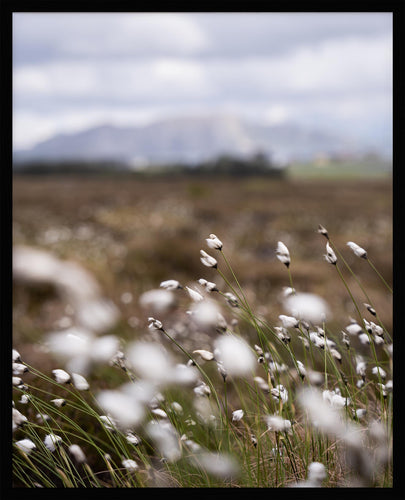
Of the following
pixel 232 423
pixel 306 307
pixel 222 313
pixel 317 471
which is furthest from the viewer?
pixel 222 313

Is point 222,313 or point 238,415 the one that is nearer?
point 238,415

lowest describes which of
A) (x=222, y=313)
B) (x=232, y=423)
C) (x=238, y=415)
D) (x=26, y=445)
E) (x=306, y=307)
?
(x=222, y=313)

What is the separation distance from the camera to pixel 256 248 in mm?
15336

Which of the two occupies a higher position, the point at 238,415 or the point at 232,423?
the point at 238,415

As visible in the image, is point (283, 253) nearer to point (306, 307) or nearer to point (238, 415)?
point (306, 307)

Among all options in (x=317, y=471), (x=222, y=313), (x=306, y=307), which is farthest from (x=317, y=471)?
(x=222, y=313)

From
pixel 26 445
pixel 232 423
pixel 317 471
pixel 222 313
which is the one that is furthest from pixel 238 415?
pixel 222 313

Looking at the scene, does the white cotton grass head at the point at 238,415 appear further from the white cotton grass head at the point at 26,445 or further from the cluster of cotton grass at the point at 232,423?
the white cotton grass head at the point at 26,445

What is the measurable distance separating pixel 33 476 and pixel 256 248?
1287cm

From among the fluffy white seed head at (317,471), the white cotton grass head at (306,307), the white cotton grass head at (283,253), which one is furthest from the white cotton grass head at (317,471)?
the white cotton grass head at (283,253)

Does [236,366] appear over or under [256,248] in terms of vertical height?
over

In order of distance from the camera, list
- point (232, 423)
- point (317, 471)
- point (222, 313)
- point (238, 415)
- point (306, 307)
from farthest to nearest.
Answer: point (222, 313) < point (232, 423) < point (306, 307) < point (238, 415) < point (317, 471)

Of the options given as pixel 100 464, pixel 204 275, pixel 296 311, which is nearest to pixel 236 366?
pixel 296 311
